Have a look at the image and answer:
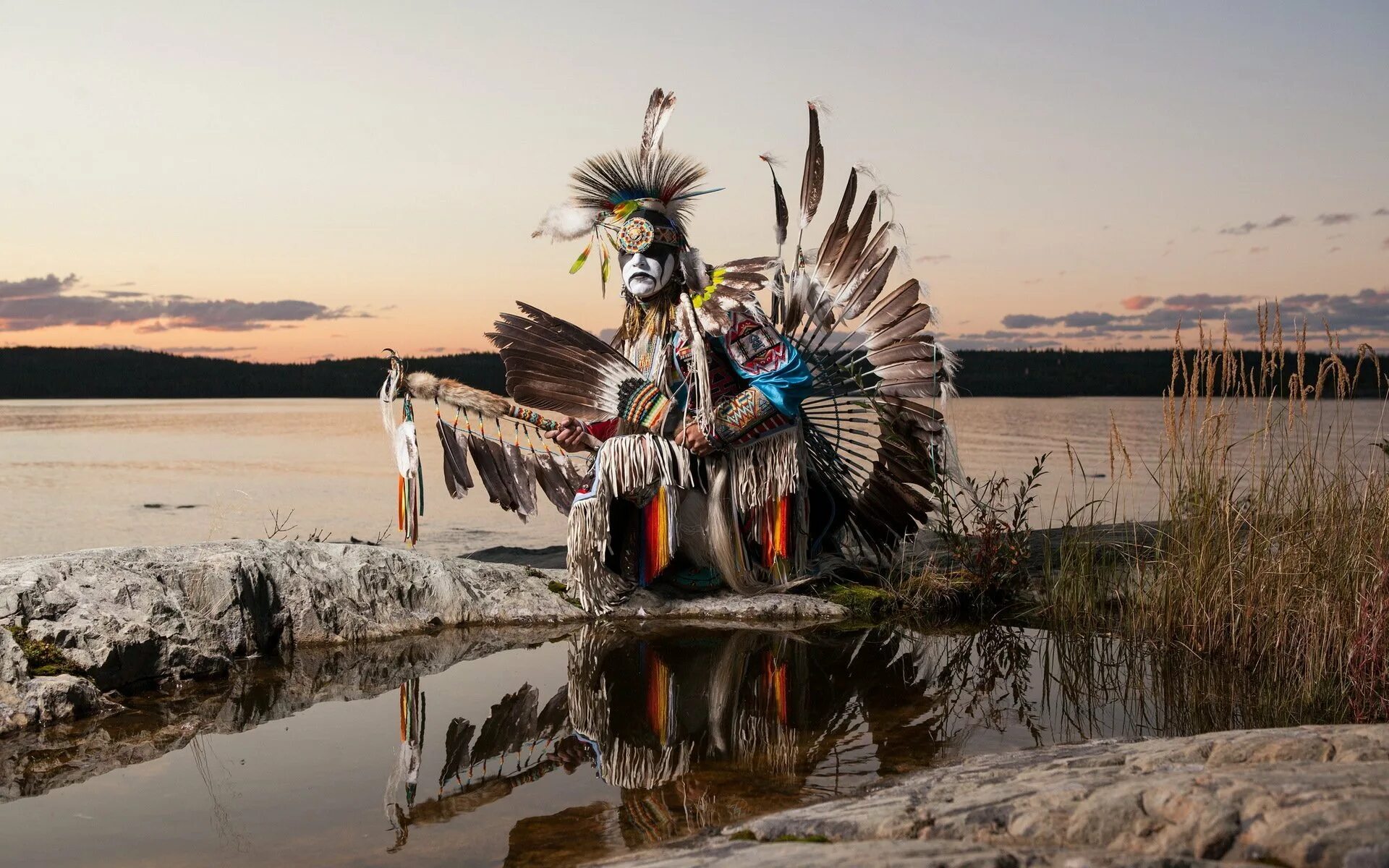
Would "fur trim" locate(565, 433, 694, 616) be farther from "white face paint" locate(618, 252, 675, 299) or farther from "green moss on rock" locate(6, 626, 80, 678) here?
"green moss on rock" locate(6, 626, 80, 678)

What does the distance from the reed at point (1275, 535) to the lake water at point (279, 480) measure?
13.4 inches

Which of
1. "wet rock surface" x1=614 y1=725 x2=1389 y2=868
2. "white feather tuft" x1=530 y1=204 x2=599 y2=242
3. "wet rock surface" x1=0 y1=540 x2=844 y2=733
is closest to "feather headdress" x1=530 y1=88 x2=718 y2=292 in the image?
"white feather tuft" x1=530 y1=204 x2=599 y2=242

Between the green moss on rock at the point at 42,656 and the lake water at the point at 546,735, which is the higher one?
the green moss on rock at the point at 42,656

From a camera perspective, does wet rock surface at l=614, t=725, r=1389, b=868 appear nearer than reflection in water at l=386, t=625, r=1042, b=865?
Yes

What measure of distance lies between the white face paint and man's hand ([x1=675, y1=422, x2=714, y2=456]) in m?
0.78

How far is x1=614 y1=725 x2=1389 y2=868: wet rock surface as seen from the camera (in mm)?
2225

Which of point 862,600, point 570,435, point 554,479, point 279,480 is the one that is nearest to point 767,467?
point 862,600

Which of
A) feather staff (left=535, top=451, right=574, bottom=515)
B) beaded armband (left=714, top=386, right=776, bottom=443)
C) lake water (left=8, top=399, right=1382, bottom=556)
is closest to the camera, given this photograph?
beaded armband (left=714, top=386, right=776, bottom=443)

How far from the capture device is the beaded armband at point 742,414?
590cm

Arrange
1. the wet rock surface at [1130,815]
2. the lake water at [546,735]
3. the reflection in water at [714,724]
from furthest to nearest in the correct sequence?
1. the reflection in water at [714,724]
2. the lake water at [546,735]
3. the wet rock surface at [1130,815]

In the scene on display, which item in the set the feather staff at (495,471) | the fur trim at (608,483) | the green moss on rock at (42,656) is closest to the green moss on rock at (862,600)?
the fur trim at (608,483)

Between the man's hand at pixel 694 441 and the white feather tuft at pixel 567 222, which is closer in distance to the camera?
the man's hand at pixel 694 441

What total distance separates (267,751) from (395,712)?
1.96 ft

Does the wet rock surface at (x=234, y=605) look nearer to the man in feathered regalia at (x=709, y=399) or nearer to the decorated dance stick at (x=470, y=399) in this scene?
the man in feathered regalia at (x=709, y=399)
